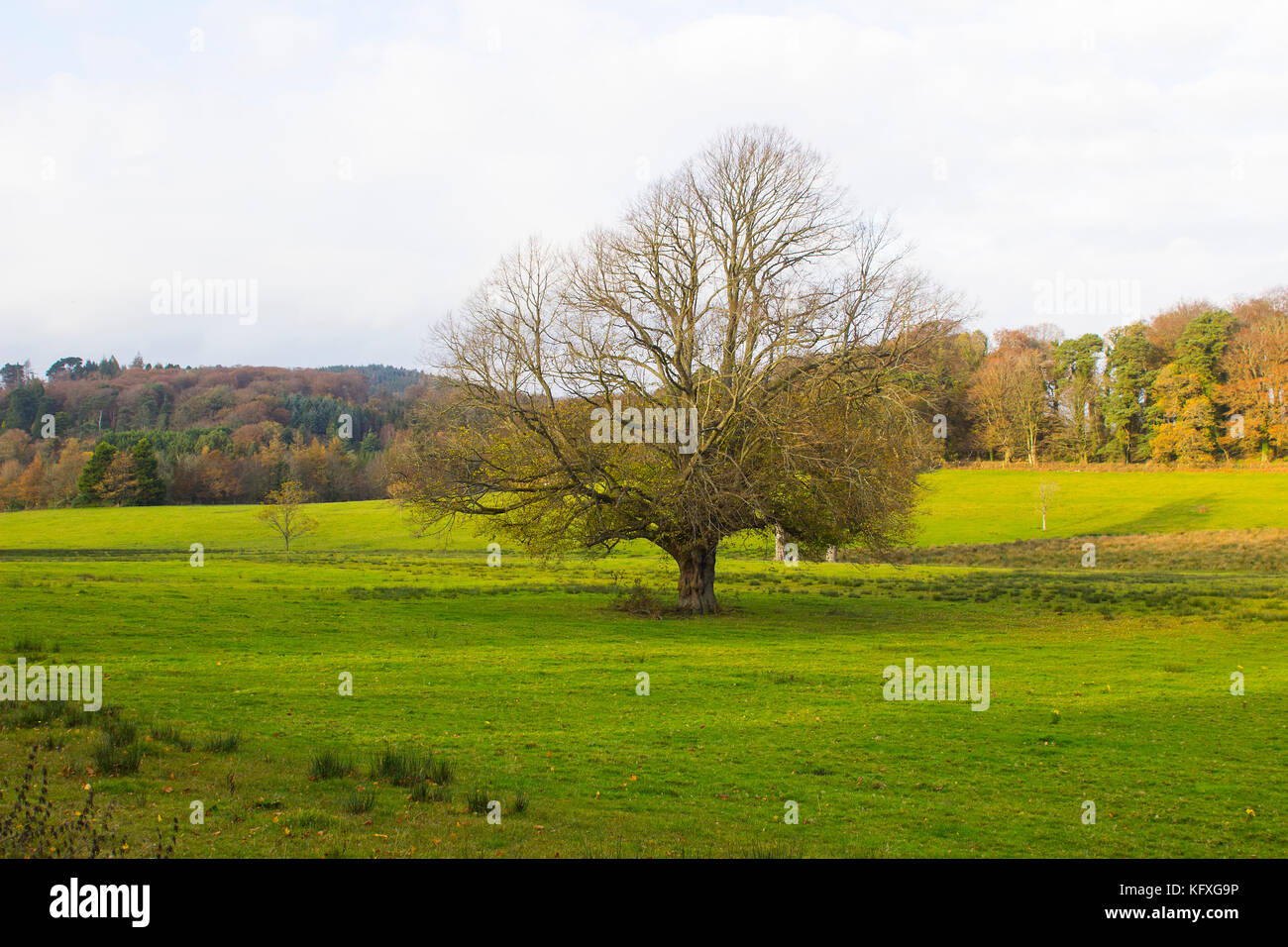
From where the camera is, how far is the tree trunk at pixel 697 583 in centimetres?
2919

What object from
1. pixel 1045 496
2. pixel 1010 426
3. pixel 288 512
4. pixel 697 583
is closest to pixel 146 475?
pixel 288 512

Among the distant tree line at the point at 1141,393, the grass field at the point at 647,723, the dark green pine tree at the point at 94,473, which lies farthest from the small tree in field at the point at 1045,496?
the dark green pine tree at the point at 94,473

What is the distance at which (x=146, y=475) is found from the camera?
10369 centimetres

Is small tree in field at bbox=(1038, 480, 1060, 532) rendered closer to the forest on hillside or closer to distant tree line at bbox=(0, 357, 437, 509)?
the forest on hillside

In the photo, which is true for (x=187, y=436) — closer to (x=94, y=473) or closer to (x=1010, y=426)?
(x=94, y=473)

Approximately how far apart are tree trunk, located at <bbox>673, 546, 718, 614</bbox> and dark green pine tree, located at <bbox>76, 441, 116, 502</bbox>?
9803 cm

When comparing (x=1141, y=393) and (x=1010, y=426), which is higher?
(x=1141, y=393)

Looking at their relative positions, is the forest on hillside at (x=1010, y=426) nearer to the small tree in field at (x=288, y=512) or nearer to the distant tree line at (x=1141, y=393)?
the distant tree line at (x=1141, y=393)

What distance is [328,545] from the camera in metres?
75.3

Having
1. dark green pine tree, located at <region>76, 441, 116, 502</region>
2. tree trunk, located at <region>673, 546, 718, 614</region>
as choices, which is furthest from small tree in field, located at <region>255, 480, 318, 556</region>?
dark green pine tree, located at <region>76, 441, 116, 502</region>

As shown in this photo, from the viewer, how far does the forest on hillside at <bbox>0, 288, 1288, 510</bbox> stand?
305ft

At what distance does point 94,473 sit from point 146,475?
17.7ft
